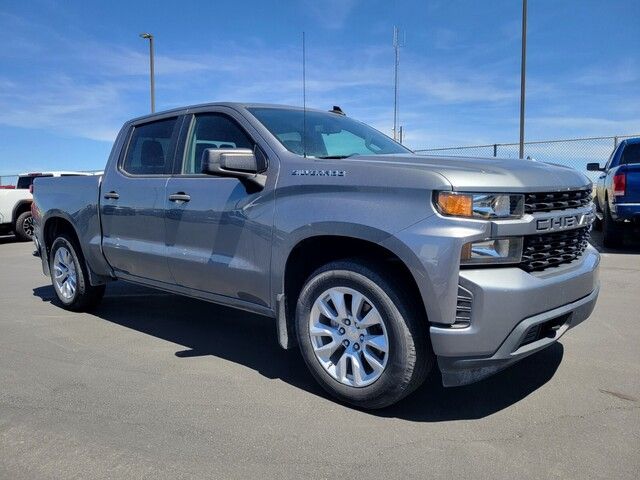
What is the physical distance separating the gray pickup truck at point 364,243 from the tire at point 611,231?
6337 mm

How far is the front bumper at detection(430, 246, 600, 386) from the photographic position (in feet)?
9.20

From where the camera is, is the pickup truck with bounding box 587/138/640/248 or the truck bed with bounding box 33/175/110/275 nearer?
the truck bed with bounding box 33/175/110/275

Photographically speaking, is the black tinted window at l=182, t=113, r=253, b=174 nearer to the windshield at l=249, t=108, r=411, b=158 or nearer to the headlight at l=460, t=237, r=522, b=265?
the windshield at l=249, t=108, r=411, b=158

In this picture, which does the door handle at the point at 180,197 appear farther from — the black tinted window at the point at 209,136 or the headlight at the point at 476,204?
the headlight at the point at 476,204

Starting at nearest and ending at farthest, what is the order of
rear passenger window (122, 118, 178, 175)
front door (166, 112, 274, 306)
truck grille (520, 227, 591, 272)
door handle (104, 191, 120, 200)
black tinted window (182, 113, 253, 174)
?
1. truck grille (520, 227, 591, 272)
2. front door (166, 112, 274, 306)
3. black tinted window (182, 113, 253, 174)
4. rear passenger window (122, 118, 178, 175)
5. door handle (104, 191, 120, 200)

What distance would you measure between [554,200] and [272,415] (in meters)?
2.01

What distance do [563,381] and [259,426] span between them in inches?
78.2

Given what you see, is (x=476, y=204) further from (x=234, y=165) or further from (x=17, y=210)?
(x=17, y=210)

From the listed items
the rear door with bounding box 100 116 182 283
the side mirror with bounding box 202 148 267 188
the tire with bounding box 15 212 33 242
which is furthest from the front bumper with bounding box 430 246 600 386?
the tire with bounding box 15 212 33 242

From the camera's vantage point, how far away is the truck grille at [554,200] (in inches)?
118

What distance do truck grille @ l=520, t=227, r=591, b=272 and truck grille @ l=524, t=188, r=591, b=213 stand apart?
0.15m

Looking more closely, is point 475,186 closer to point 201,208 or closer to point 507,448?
point 507,448

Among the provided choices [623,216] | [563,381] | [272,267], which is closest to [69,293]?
[272,267]

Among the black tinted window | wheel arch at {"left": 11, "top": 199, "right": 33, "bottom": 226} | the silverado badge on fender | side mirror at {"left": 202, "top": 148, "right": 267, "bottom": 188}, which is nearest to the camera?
the silverado badge on fender
